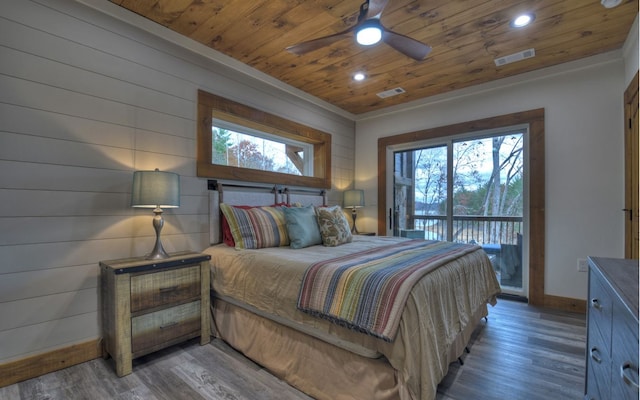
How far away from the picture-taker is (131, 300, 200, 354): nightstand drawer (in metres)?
2.04

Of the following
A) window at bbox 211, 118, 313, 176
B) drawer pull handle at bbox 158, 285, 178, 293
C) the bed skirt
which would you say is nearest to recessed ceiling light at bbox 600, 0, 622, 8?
the bed skirt

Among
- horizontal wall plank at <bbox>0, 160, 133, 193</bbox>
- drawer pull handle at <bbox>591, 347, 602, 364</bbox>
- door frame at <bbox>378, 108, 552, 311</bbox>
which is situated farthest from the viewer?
door frame at <bbox>378, 108, 552, 311</bbox>

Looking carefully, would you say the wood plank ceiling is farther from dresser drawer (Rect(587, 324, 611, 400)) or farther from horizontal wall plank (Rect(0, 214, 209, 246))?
dresser drawer (Rect(587, 324, 611, 400))

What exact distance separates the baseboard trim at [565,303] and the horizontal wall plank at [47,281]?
4416 millimetres

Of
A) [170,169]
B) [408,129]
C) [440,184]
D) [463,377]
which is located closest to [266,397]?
[463,377]

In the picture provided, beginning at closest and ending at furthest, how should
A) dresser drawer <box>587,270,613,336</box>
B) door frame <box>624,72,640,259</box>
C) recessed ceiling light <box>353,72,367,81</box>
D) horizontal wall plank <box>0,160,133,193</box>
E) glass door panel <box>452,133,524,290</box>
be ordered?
dresser drawer <box>587,270,613,336</box> → horizontal wall plank <box>0,160,133,193</box> → door frame <box>624,72,640,259</box> → recessed ceiling light <box>353,72,367,81</box> → glass door panel <box>452,133,524,290</box>

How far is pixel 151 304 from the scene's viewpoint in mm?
2105

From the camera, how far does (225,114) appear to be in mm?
3154

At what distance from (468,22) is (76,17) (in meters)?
3.05

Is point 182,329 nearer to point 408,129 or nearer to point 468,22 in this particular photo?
point 468,22

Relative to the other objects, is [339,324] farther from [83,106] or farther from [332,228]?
[83,106]

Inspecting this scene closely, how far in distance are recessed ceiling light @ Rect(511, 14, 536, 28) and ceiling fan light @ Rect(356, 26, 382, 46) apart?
4.25 feet

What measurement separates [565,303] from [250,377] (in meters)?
3.36

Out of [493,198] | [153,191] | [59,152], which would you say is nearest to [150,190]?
[153,191]
